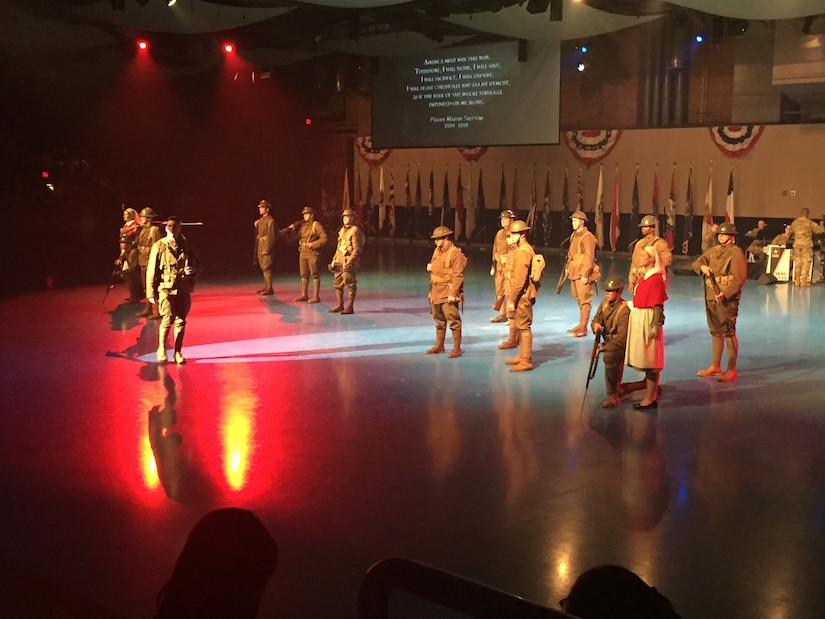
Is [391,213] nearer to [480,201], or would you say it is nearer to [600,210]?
[480,201]

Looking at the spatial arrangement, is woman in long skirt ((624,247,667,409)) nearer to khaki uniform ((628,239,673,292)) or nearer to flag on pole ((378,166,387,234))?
khaki uniform ((628,239,673,292))

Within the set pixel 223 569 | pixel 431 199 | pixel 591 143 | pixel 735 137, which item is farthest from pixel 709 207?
pixel 223 569

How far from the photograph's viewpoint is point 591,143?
28984mm

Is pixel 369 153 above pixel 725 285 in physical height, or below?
above

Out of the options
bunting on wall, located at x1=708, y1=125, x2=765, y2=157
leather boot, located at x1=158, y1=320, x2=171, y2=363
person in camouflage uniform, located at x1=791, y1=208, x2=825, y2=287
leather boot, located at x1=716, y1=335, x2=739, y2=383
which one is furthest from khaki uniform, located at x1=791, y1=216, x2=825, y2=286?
leather boot, located at x1=158, y1=320, x2=171, y2=363

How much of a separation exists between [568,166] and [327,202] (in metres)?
9.91

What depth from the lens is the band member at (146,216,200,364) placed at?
11.1 meters

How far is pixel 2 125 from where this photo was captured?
1040 inches

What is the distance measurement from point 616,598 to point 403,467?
506 centimetres

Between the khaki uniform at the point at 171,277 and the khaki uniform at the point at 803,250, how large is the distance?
46.4 feet

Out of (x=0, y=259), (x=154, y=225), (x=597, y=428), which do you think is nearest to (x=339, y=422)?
(x=597, y=428)

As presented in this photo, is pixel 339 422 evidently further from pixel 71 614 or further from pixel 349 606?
pixel 71 614

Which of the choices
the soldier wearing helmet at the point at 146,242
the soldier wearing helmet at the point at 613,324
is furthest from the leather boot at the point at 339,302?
the soldier wearing helmet at the point at 613,324

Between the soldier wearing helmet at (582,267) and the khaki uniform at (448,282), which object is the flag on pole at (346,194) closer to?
the soldier wearing helmet at (582,267)
